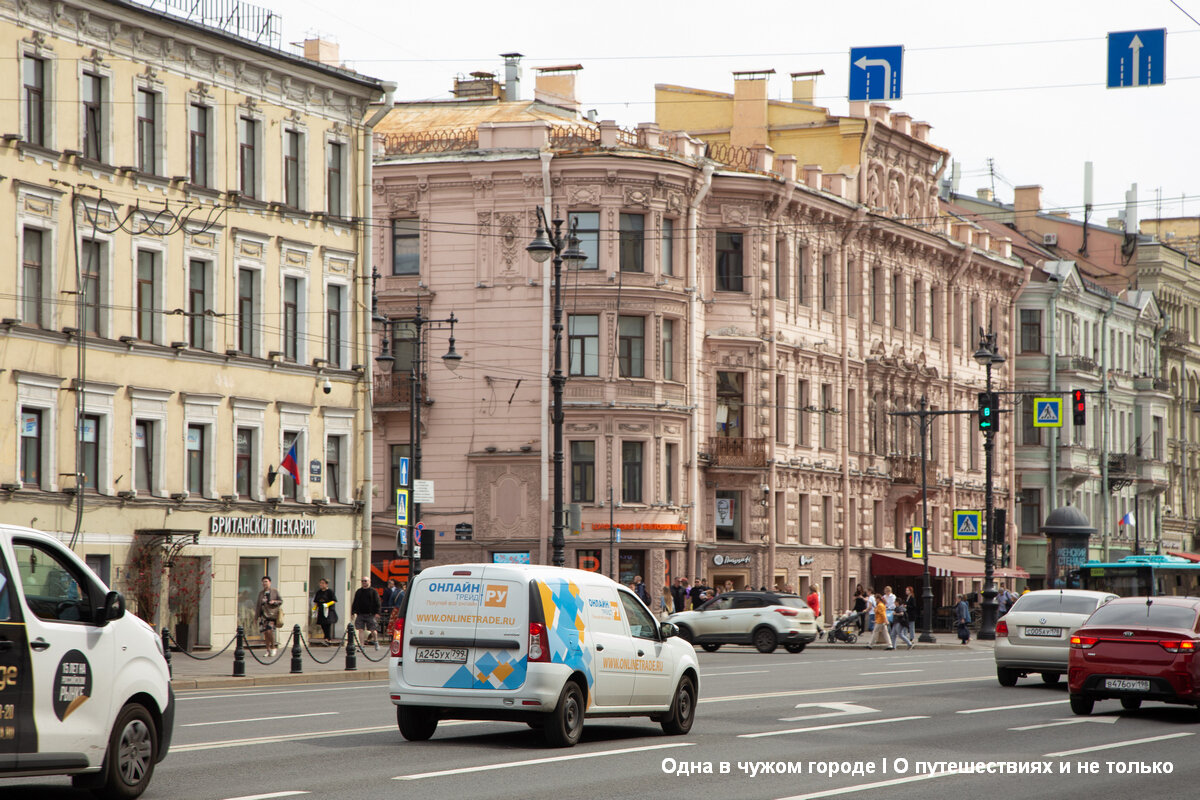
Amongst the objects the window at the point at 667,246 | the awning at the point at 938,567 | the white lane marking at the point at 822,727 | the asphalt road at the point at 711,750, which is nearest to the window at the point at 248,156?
the window at the point at 667,246

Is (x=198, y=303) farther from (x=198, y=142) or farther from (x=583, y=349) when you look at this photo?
(x=583, y=349)

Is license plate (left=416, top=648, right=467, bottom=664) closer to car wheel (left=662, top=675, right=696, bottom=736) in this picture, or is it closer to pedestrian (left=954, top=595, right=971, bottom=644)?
car wheel (left=662, top=675, right=696, bottom=736)

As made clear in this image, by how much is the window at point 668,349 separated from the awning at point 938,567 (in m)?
11.1

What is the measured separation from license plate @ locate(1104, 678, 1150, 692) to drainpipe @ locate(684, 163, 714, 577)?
3198 centimetres

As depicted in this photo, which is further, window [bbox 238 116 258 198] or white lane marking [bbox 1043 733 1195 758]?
window [bbox 238 116 258 198]

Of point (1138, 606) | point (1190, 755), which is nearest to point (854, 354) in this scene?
point (1138, 606)

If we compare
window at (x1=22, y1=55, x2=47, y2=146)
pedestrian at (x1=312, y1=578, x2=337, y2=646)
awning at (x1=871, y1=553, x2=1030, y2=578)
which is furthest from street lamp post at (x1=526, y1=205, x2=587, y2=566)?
awning at (x1=871, y1=553, x2=1030, y2=578)

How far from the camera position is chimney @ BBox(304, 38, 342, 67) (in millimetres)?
46125

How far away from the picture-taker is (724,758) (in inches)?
634

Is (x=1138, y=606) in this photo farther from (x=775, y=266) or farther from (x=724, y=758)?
(x=775, y=266)

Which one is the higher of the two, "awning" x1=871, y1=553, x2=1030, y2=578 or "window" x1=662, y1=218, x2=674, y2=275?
"window" x1=662, y1=218, x2=674, y2=275

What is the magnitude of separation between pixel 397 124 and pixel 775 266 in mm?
13070

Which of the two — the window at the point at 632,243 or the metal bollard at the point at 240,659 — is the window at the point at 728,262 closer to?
the window at the point at 632,243

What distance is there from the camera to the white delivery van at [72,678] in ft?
38.5
